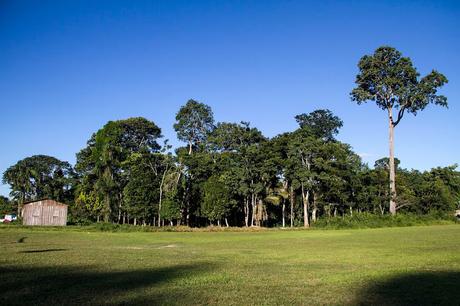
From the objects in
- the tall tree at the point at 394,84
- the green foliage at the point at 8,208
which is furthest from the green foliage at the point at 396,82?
the green foliage at the point at 8,208

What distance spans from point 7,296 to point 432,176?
9915cm

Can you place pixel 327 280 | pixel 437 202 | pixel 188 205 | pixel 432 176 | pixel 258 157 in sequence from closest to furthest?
pixel 327 280 < pixel 258 157 < pixel 188 205 < pixel 437 202 < pixel 432 176

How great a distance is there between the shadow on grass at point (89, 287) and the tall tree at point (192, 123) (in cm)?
6840

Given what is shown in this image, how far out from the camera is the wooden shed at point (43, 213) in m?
70.1

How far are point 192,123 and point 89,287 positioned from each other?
72.5 m

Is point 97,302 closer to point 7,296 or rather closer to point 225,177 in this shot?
point 7,296

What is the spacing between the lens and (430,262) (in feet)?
47.1

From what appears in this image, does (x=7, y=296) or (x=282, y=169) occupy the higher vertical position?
(x=282, y=169)

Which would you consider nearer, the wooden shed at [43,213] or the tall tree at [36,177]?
the wooden shed at [43,213]

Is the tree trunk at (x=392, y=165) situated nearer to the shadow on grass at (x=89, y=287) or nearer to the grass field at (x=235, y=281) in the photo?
the grass field at (x=235, y=281)

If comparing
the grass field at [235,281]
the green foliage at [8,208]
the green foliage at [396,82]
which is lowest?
the grass field at [235,281]

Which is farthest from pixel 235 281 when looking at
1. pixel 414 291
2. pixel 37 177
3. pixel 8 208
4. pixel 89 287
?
pixel 8 208

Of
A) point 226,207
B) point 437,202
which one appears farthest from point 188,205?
point 437,202

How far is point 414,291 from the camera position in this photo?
917cm
